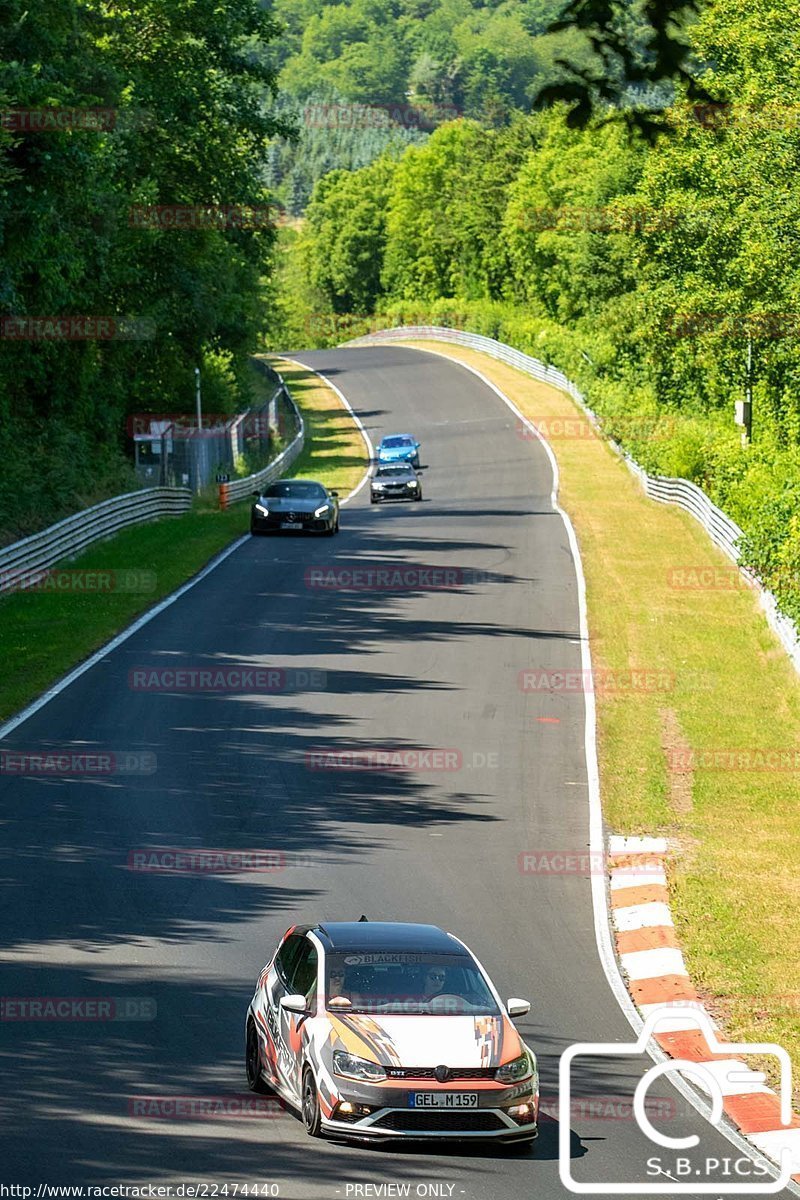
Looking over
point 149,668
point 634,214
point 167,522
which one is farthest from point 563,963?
point 634,214

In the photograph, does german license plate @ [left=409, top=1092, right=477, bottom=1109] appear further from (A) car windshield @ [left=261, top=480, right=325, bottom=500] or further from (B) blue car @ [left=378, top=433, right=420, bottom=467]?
(B) blue car @ [left=378, top=433, right=420, bottom=467]

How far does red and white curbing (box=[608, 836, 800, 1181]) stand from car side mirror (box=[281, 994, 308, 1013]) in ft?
9.85

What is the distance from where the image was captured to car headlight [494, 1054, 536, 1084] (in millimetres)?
9938

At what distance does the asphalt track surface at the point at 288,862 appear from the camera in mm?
10031

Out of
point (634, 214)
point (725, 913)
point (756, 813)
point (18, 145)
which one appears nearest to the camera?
point (725, 913)

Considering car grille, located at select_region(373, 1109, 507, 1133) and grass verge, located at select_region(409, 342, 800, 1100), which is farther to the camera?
grass verge, located at select_region(409, 342, 800, 1100)

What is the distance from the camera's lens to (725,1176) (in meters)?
10.1

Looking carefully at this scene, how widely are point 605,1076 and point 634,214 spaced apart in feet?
168

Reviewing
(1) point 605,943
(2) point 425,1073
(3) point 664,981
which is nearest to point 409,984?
(2) point 425,1073

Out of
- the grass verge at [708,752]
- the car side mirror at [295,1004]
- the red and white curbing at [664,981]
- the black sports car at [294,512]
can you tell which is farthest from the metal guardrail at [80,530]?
the car side mirror at [295,1004]

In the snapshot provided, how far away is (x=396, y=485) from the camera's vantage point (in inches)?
2202

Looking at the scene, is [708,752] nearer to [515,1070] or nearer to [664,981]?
[664,981]

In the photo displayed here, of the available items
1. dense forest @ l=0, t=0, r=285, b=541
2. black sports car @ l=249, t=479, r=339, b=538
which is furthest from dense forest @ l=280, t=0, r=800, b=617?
dense forest @ l=0, t=0, r=285, b=541

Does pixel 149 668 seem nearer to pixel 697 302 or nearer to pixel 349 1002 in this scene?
pixel 349 1002
